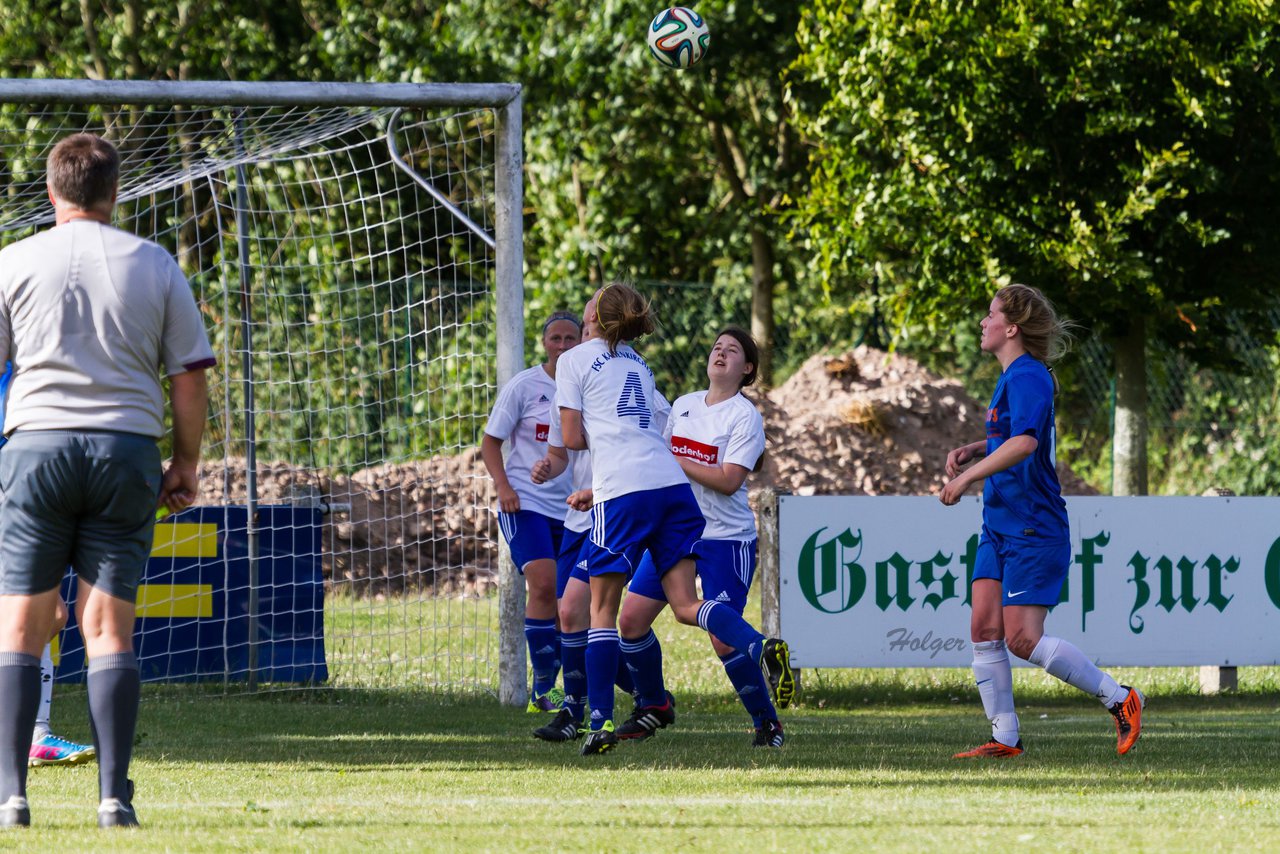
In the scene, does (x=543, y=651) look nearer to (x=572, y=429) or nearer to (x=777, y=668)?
(x=572, y=429)

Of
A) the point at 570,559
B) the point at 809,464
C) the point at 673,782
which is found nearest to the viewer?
the point at 673,782

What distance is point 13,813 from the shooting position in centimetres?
435

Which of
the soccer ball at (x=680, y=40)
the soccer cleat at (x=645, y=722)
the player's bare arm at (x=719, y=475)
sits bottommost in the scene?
the soccer cleat at (x=645, y=722)

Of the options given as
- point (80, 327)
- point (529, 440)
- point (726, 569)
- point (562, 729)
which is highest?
point (80, 327)

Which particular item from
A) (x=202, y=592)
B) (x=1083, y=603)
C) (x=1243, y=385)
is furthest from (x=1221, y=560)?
(x=1243, y=385)

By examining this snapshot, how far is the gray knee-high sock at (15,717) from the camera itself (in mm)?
4344

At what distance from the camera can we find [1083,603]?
942 cm

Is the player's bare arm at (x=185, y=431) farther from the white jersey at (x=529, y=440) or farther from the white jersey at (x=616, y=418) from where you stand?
the white jersey at (x=529, y=440)

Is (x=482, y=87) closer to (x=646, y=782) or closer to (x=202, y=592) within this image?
(x=202, y=592)

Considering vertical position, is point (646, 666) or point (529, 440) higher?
point (529, 440)

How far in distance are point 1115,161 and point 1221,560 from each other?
16.1 feet

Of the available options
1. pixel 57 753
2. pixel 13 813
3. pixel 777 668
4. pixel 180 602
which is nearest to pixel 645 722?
pixel 777 668

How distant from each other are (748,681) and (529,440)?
2.16 meters

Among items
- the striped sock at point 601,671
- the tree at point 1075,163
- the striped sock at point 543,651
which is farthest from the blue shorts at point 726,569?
the tree at point 1075,163
